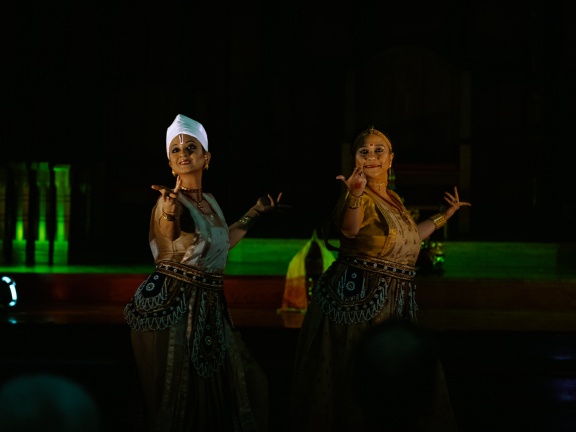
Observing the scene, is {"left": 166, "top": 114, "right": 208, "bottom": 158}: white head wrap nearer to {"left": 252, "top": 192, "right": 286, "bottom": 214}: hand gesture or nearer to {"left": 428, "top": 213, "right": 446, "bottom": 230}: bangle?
{"left": 252, "top": 192, "right": 286, "bottom": 214}: hand gesture

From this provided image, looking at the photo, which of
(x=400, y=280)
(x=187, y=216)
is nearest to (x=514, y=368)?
(x=400, y=280)

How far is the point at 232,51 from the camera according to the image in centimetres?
805

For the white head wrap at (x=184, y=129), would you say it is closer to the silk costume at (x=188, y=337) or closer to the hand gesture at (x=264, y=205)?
the silk costume at (x=188, y=337)

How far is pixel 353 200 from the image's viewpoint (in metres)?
3.14

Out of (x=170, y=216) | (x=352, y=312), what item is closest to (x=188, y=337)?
(x=170, y=216)

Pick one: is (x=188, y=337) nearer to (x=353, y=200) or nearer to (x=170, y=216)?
(x=170, y=216)

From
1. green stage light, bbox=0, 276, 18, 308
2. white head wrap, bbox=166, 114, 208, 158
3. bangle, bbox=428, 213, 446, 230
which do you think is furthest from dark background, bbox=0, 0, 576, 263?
white head wrap, bbox=166, 114, 208, 158

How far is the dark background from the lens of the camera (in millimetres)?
7703

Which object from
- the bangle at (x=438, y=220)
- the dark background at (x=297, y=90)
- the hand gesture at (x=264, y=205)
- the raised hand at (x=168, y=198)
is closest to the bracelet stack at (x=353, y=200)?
the hand gesture at (x=264, y=205)

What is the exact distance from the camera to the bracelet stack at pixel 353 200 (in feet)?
10.3

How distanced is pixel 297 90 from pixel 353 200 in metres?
5.24

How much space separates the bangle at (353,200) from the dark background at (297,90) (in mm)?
4222

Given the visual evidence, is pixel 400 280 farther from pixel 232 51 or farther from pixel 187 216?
pixel 232 51

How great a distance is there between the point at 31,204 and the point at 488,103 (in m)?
4.34
